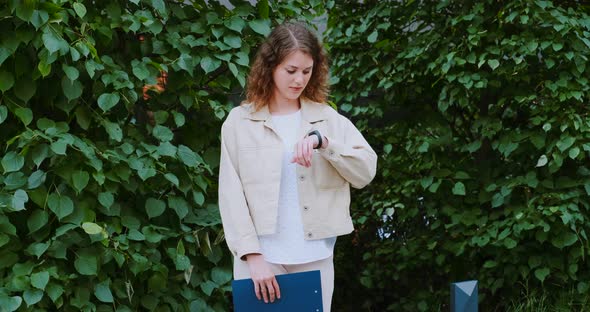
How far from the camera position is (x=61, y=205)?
3.29 m

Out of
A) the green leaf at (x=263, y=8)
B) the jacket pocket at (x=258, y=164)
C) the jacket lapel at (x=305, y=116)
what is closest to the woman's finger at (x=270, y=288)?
the jacket pocket at (x=258, y=164)

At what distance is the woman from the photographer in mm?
2637

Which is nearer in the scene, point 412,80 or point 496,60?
point 496,60

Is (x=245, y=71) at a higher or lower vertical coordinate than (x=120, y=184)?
higher

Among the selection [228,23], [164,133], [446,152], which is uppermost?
[228,23]

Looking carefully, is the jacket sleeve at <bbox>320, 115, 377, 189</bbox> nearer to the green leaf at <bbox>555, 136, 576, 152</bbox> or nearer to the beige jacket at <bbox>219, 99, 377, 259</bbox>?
the beige jacket at <bbox>219, 99, 377, 259</bbox>

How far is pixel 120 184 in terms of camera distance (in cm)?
351

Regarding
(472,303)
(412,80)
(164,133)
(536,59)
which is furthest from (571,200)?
(472,303)

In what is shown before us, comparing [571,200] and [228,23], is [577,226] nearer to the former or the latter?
[571,200]

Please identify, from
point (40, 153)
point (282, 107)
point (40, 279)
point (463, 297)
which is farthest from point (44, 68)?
point (463, 297)

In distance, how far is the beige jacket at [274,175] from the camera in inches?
104

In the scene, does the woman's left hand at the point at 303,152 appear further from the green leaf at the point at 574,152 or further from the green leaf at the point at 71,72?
the green leaf at the point at 574,152

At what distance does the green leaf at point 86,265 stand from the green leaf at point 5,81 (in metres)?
0.69

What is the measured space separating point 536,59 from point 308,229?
2.47m
